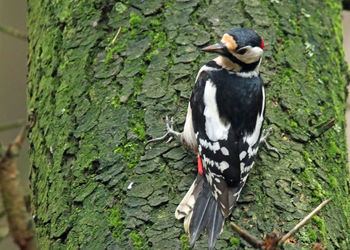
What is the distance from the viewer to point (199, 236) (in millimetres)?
2736

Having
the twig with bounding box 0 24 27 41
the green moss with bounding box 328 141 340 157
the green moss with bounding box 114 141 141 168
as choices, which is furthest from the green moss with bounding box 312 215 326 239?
the twig with bounding box 0 24 27 41

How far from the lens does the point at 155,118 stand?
3215 mm

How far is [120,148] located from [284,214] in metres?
0.88

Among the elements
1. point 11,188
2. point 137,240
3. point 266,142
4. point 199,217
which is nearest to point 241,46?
point 266,142

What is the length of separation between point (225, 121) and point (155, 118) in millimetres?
403

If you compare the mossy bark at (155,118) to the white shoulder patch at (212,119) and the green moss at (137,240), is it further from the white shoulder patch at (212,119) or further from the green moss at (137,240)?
the white shoulder patch at (212,119)

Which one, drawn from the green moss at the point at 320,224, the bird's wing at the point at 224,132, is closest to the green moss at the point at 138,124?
the bird's wing at the point at 224,132

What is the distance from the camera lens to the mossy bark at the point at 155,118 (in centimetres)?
288

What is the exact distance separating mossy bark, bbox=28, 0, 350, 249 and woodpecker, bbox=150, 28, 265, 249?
0.07m

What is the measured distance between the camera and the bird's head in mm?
3271

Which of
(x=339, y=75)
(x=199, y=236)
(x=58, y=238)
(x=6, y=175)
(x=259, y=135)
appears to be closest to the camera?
(x=6, y=175)

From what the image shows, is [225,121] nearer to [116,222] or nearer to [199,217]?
[199,217]

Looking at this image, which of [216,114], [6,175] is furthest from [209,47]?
[6,175]

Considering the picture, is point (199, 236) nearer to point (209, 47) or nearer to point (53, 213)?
point (53, 213)
